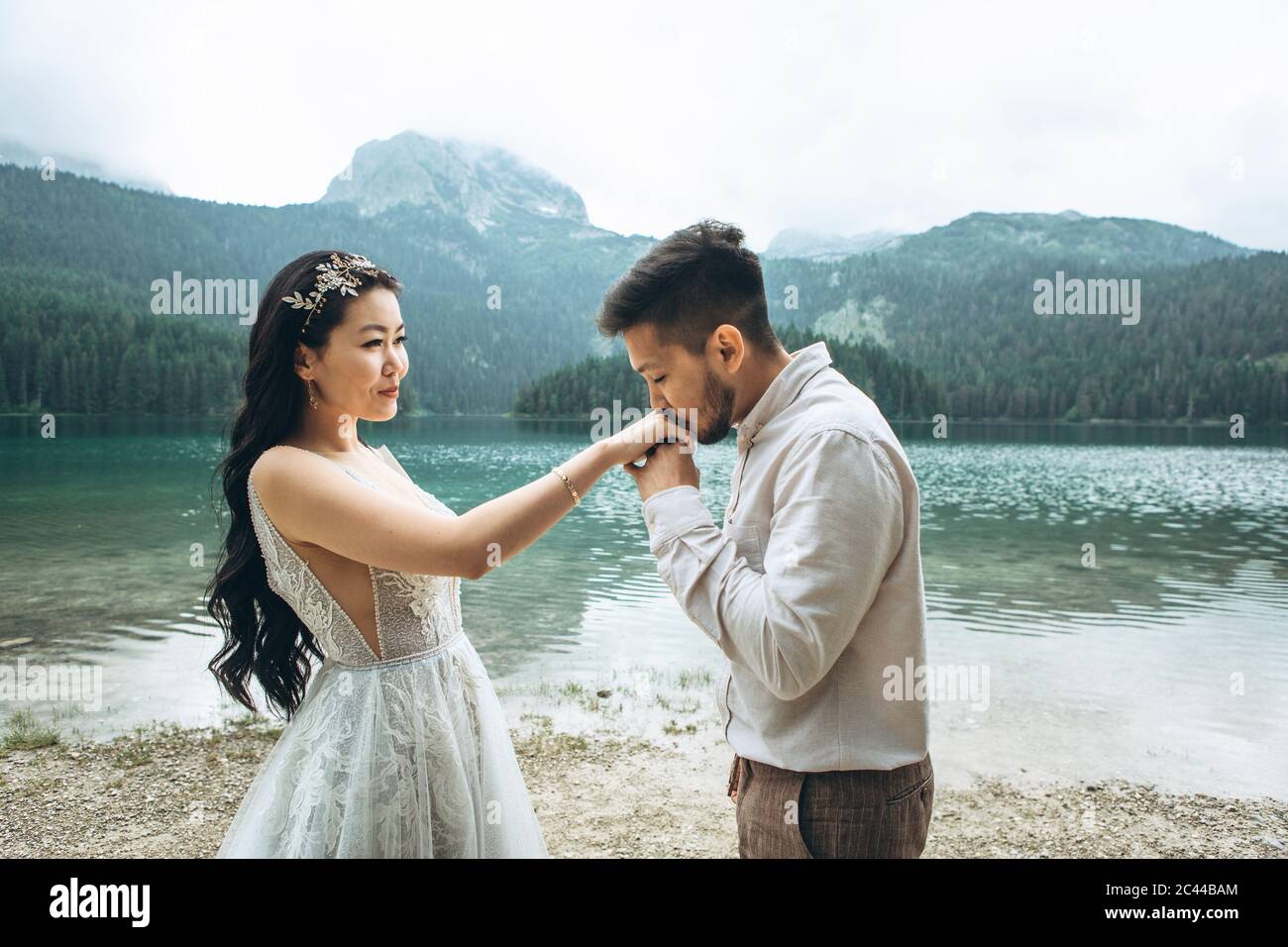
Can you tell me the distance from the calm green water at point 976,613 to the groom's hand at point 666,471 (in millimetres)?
7489

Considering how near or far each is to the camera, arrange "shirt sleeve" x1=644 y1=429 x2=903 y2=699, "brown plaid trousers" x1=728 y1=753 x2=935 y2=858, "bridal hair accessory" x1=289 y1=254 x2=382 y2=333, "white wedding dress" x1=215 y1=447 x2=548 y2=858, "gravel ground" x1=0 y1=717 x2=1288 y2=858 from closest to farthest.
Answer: "shirt sleeve" x1=644 y1=429 x2=903 y2=699 < "brown plaid trousers" x1=728 y1=753 x2=935 y2=858 < "white wedding dress" x1=215 y1=447 x2=548 y2=858 < "bridal hair accessory" x1=289 y1=254 x2=382 y2=333 < "gravel ground" x1=0 y1=717 x2=1288 y2=858

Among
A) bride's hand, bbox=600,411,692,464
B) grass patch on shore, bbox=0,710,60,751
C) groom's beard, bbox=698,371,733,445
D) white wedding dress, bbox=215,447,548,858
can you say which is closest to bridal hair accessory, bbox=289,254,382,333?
white wedding dress, bbox=215,447,548,858

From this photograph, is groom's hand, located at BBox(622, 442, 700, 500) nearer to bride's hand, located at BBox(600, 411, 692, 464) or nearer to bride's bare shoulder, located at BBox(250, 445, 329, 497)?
bride's hand, located at BBox(600, 411, 692, 464)

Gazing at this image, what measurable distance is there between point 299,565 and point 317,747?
65 centimetres

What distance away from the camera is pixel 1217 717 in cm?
1178

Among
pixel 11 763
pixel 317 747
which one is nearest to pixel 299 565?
pixel 317 747

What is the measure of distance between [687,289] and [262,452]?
5.44ft

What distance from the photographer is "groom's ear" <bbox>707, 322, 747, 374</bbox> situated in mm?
2539

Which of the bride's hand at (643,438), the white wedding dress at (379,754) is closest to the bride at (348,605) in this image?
the white wedding dress at (379,754)

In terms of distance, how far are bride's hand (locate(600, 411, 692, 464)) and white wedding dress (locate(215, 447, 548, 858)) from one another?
101 cm

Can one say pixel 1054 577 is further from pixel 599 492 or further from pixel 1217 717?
pixel 599 492

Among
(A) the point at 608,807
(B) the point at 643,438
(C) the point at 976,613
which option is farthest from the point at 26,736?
(C) the point at 976,613

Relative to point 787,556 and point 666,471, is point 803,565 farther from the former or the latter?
point 666,471

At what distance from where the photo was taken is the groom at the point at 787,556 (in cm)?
206
